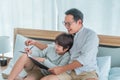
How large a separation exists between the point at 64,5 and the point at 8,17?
836 millimetres

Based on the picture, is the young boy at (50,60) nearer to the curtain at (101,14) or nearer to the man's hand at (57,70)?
the man's hand at (57,70)

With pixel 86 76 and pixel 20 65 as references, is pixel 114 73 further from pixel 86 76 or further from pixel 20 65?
pixel 20 65

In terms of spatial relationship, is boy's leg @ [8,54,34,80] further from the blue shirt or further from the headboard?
the headboard

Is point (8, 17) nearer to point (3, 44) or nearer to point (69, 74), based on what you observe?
point (3, 44)

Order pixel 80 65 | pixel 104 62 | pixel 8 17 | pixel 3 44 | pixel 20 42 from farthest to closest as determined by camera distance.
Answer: pixel 8 17, pixel 3 44, pixel 20 42, pixel 104 62, pixel 80 65

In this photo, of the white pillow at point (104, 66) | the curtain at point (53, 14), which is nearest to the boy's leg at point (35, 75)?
the white pillow at point (104, 66)

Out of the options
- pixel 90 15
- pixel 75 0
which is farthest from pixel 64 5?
pixel 90 15

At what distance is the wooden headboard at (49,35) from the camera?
7.82 ft

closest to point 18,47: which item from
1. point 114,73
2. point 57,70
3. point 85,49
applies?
point 57,70

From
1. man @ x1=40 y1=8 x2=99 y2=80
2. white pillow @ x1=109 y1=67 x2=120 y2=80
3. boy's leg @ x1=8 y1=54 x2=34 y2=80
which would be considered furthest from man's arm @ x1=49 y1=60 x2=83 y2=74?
white pillow @ x1=109 y1=67 x2=120 y2=80

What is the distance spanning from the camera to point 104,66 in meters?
2.18

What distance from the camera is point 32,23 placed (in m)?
2.96

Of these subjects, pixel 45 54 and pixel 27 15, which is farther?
pixel 27 15

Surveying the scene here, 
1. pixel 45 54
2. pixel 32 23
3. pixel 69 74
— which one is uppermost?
pixel 32 23
